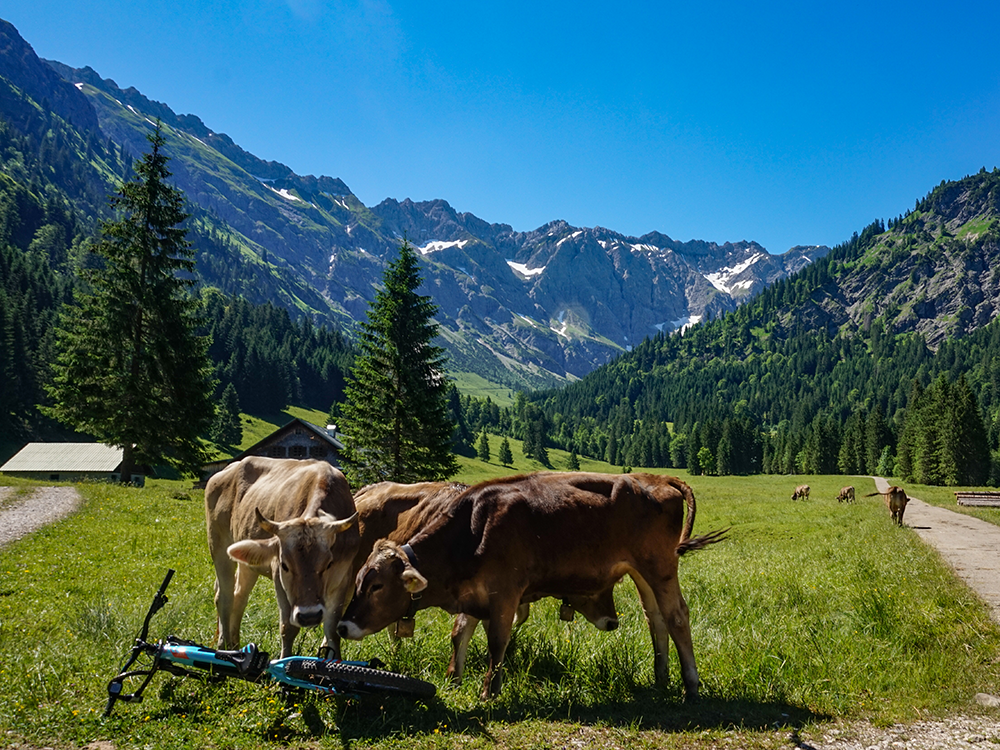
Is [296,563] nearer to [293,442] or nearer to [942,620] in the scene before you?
[942,620]

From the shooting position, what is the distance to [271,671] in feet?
18.6

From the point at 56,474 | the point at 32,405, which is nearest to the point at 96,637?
the point at 56,474

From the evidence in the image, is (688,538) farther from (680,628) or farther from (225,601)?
(225,601)

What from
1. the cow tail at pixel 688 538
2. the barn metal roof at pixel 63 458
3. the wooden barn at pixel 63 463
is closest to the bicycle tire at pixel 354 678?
the cow tail at pixel 688 538

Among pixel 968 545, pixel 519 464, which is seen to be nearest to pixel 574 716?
pixel 968 545

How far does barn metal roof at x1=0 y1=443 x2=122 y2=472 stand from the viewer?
2478 inches

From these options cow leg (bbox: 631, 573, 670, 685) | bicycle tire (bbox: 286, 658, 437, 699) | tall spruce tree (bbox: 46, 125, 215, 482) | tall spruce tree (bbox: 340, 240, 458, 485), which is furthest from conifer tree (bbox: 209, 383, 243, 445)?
cow leg (bbox: 631, 573, 670, 685)

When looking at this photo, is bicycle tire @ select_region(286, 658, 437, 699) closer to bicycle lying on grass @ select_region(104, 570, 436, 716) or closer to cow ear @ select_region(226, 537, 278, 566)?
bicycle lying on grass @ select_region(104, 570, 436, 716)

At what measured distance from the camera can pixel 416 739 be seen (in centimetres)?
531

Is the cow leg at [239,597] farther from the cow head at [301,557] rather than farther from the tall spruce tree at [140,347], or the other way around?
the tall spruce tree at [140,347]

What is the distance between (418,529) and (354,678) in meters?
2.17

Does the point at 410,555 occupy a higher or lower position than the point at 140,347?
lower

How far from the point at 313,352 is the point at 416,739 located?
15712 cm

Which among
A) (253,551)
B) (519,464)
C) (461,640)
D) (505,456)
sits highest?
(253,551)
